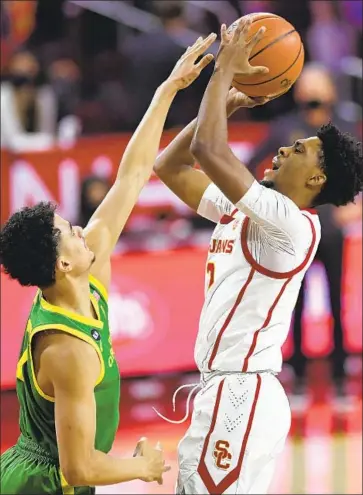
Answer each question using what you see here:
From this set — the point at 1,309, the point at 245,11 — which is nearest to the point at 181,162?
the point at 1,309

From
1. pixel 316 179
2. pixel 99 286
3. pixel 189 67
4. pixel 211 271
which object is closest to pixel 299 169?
pixel 316 179

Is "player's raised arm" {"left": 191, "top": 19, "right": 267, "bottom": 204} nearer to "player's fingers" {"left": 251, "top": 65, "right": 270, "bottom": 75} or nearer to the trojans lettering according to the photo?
"player's fingers" {"left": 251, "top": 65, "right": 270, "bottom": 75}

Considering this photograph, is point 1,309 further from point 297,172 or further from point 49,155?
point 297,172

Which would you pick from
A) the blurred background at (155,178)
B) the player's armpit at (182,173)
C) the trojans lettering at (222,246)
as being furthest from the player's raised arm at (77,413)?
the blurred background at (155,178)

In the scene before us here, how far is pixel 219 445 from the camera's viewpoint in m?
3.97

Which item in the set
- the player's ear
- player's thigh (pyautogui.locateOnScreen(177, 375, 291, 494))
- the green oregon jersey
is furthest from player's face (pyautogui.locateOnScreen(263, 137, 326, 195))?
the green oregon jersey

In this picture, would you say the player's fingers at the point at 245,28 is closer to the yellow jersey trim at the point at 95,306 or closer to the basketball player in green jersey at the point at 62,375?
the basketball player in green jersey at the point at 62,375

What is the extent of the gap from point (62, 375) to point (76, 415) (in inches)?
5.7

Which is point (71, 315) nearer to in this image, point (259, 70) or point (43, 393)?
point (43, 393)

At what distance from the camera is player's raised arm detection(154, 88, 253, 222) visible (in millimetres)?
4559

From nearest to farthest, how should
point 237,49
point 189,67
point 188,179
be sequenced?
point 237,49, point 189,67, point 188,179

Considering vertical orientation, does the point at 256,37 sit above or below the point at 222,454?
above

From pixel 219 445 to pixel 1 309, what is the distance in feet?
12.9

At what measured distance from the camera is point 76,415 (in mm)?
3518
